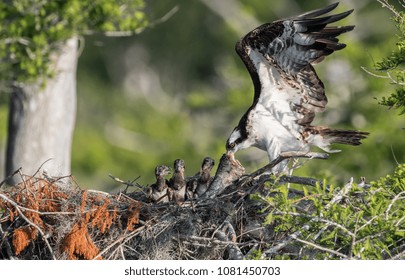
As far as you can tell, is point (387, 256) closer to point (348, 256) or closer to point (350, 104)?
point (348, 256)

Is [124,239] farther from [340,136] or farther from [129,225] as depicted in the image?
[340,136]

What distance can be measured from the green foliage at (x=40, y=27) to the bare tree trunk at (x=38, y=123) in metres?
0.36

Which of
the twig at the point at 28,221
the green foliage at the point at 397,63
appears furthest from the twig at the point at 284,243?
the twig at the point at 28,221

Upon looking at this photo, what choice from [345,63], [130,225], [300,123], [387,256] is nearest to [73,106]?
[300,123]

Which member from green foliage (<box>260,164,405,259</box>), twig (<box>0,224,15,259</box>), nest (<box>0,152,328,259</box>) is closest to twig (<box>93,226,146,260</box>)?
nest (<box>0,152,328,259</box>)

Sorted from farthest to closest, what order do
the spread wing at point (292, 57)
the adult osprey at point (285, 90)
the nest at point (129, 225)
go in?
the adult osprey at point (285, 90)
the spread wing at point (292, 57)
the nest at point (129, 225)

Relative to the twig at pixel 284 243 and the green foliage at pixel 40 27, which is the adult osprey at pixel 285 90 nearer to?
the twig at pixel 284 243

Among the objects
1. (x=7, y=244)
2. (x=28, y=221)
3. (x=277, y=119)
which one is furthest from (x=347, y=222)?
(x=7, y=244)

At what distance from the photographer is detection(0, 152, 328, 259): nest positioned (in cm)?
905

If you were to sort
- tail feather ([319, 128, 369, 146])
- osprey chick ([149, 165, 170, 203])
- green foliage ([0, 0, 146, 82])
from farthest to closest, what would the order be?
1. green foliage ([0, 0, 146, 82])
2. tail feather ([319, 128, 369, 146])
3. osprey chick ([149, 165, 170, 203])

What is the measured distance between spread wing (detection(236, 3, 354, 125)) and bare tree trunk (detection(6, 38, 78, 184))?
4.09 metres

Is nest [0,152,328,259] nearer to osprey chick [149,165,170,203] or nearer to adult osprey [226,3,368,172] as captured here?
osprey chick [149,165,170,203]

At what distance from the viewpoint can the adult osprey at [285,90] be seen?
10023 millimetres

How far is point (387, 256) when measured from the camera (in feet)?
28.0
